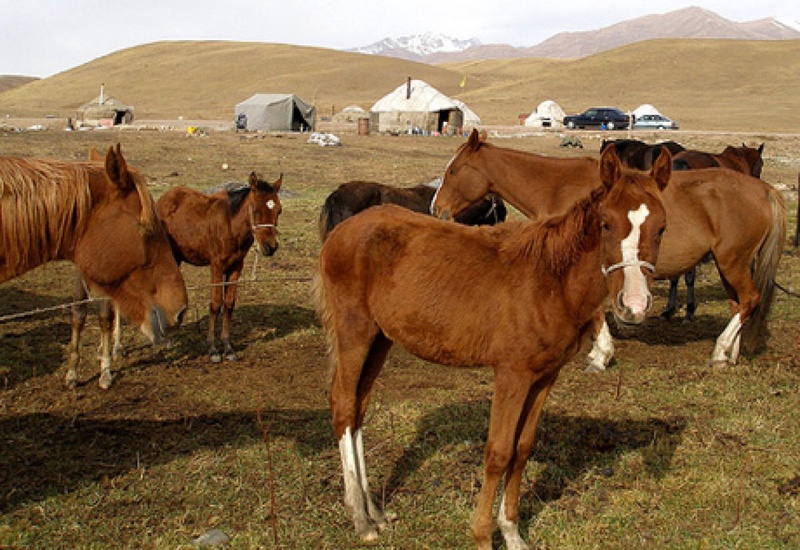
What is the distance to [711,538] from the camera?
4.45 m

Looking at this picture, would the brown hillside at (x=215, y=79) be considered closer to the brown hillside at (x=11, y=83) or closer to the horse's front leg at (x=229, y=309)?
the brown hillside at (x=11, y=83)

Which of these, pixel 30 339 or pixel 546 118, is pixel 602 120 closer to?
pixel 546 118

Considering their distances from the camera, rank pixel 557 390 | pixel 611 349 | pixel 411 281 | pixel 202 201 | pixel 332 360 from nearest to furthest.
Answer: pixel 411 281, pixel 332 360, pixel 557 390, pixel 611 349, pixel 202 201

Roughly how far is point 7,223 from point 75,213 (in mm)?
383

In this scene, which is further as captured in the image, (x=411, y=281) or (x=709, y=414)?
(x=709, y=414)

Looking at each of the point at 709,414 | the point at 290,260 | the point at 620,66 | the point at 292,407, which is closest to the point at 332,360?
the point at 292,407

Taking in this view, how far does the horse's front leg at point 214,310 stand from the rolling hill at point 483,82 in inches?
2063

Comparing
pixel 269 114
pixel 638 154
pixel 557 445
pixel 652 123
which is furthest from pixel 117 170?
pixel 652 123

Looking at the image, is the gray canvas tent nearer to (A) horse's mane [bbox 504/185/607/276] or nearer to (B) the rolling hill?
(B) the rolling hill

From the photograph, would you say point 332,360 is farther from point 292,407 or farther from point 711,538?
→ point 711,538

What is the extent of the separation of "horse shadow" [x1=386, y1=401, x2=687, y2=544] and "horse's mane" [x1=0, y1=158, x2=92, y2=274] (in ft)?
8.98

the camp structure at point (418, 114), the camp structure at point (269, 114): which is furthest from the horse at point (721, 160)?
the camp structure at point (269, 114)

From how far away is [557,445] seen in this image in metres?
5.74

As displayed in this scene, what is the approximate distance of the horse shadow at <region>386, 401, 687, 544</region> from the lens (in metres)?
5.15
